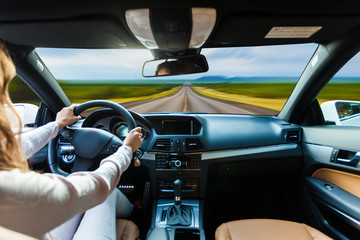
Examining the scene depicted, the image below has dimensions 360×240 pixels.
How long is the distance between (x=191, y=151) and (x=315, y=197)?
1552 millimetres

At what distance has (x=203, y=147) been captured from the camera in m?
Result: 2.50

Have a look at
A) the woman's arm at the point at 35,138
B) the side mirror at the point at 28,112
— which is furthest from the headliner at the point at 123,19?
the woman's arm at the point at 35,138

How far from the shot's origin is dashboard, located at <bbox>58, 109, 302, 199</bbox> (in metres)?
2.48

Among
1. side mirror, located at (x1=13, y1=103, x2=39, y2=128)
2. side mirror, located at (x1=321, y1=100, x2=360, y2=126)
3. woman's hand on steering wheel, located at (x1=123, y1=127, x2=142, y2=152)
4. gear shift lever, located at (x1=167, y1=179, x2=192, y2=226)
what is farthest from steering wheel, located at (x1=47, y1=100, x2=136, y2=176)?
side mirror, located at (x1=321, y1=100, x2=360, y2=126)

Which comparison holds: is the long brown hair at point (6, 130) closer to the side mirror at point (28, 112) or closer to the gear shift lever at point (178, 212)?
the gear shift lever at point (178, 212)

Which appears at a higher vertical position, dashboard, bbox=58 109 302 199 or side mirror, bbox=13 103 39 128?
side mirror, bbox=13 103 39 128

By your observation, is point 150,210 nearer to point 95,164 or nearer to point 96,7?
point 95,164

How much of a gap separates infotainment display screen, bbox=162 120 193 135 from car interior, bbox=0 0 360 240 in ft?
0.04

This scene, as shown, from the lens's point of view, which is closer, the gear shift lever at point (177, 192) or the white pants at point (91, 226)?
the white pants at point (91, 226)

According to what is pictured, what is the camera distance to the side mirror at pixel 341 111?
8.16ft

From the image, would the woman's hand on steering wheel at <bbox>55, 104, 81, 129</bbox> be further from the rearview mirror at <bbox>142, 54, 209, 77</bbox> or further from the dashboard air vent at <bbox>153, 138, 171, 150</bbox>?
the rearview mirror at <bbox>142, 54, 209, 77</bbox>

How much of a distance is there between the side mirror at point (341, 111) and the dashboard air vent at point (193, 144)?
1.70 m

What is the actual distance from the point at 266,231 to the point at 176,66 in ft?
6.30

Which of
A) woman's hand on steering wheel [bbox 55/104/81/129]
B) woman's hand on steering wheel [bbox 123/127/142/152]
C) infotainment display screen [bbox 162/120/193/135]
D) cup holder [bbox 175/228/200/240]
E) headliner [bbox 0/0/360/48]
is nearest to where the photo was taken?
woman's hand on steering wheel [bbox 123/127/142/152]
